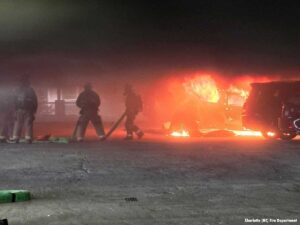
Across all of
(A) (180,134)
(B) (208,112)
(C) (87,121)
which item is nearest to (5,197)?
(C) (87,121)

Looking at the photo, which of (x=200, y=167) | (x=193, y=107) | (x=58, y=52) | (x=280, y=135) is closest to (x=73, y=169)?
(x=200, y=167)

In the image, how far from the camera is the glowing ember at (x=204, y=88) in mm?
21375

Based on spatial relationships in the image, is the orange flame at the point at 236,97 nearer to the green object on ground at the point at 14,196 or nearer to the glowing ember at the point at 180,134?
the glowing ember at the point at 180,134

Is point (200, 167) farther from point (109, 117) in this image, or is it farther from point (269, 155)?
point (109, 117)

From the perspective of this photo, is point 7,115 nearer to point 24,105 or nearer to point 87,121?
point 24,105

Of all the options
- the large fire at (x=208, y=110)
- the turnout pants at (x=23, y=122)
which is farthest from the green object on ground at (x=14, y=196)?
the large fire at (x=208, y=110)

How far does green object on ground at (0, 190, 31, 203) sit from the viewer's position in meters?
6.97

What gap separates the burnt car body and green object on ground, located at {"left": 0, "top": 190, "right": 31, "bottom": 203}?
9784 mm

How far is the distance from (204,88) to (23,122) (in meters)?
11.0

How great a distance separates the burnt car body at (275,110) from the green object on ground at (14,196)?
9.78 m

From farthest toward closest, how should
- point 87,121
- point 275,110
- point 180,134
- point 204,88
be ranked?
point 204,88, point 180,134, point 87,121, point 275,110

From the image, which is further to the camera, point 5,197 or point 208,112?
point 208,112

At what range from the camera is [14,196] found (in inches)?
278

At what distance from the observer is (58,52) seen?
25.7 metres
